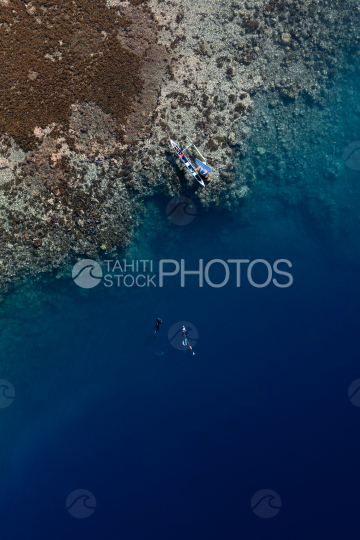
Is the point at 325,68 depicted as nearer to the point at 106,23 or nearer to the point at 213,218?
the point at 213,218

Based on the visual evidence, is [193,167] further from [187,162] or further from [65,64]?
[65,64]

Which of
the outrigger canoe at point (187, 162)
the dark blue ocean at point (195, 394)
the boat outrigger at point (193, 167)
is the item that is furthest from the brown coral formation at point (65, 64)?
the dark blue ocean at point (195, 394)

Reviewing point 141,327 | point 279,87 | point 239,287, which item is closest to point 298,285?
point 239,287

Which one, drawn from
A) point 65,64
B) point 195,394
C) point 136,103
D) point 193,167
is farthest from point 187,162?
point 195,394

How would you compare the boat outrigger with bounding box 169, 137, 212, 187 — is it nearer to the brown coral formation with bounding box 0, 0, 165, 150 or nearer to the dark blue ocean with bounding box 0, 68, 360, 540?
the dark blue ocean with bounding box 0, 68, 360, 540

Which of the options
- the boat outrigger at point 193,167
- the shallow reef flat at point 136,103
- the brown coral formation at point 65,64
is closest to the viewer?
the brown coral formation at point 65,64

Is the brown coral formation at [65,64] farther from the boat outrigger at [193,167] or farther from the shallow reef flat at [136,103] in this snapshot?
the boat outrigger at [193,167]
